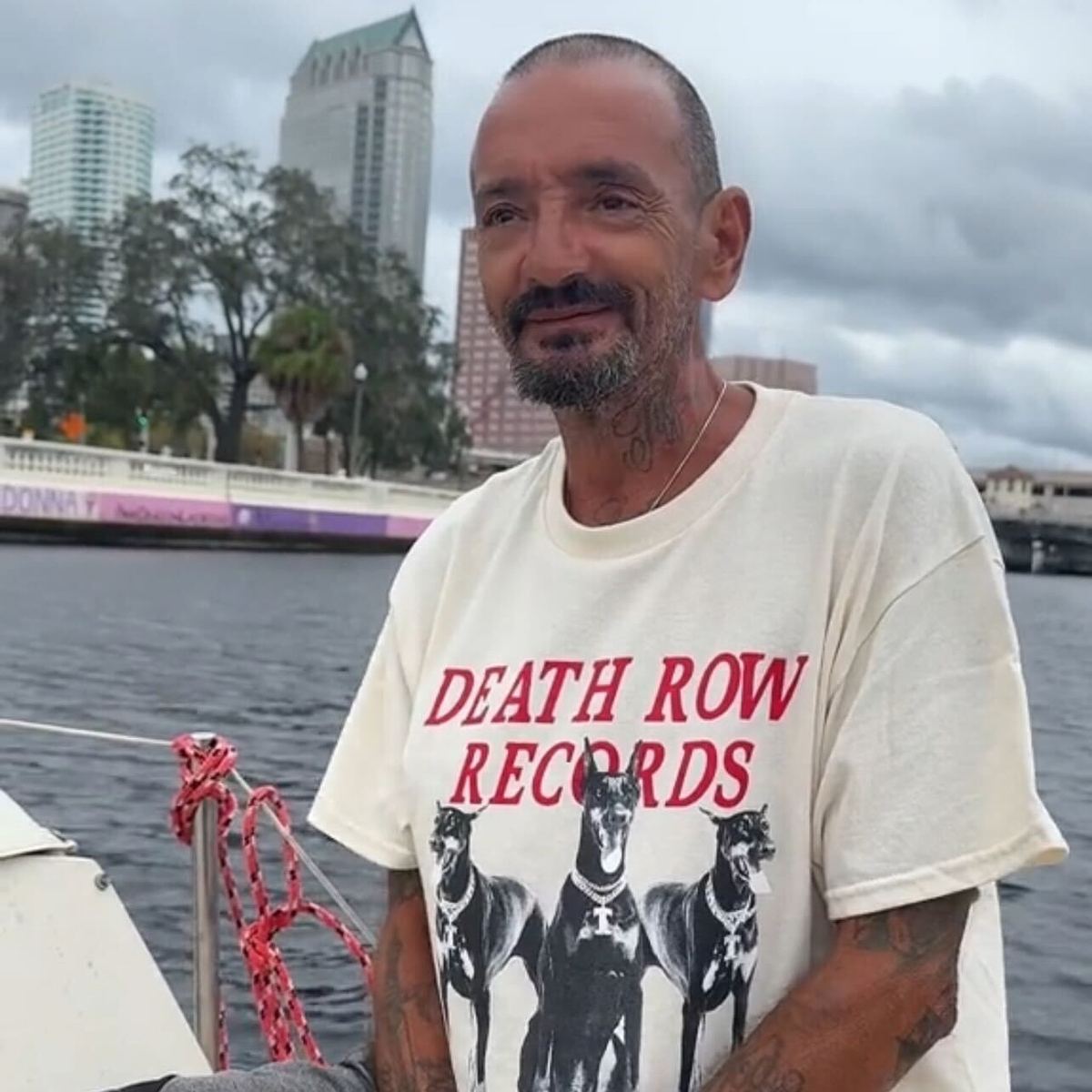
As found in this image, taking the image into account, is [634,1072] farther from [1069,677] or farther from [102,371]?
[102,371]

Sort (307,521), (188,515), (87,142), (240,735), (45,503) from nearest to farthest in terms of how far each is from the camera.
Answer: (240,735), (45,503), (188,515), (307,521), (87,142)

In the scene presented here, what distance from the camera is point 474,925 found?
1485 mm

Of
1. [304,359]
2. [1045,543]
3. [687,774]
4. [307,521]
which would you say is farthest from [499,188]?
[1045,543]

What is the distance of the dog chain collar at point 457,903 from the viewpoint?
149 centimetres

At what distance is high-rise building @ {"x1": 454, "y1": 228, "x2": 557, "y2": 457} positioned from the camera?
1.61 m

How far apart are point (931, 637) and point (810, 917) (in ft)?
0.91

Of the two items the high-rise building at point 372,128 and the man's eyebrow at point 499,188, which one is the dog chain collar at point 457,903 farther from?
the high-rise building at point 372,128

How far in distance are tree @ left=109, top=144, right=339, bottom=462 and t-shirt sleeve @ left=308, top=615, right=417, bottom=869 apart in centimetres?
4481

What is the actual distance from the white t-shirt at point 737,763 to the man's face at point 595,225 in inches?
5.4

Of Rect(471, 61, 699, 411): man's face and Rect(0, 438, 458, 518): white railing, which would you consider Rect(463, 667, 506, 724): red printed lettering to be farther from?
Rect(0, 438, 458, 518): white railing

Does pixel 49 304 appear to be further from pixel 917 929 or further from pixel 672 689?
pixel 917 929

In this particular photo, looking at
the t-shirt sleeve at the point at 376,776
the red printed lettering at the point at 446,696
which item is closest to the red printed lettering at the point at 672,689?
the red printed lettering at the point at 446,696

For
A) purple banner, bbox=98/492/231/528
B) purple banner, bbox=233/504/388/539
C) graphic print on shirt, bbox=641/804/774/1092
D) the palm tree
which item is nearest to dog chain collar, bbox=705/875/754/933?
graphic print on shirt, bbox=641/804/774/1092

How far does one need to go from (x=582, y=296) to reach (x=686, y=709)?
0.41m
